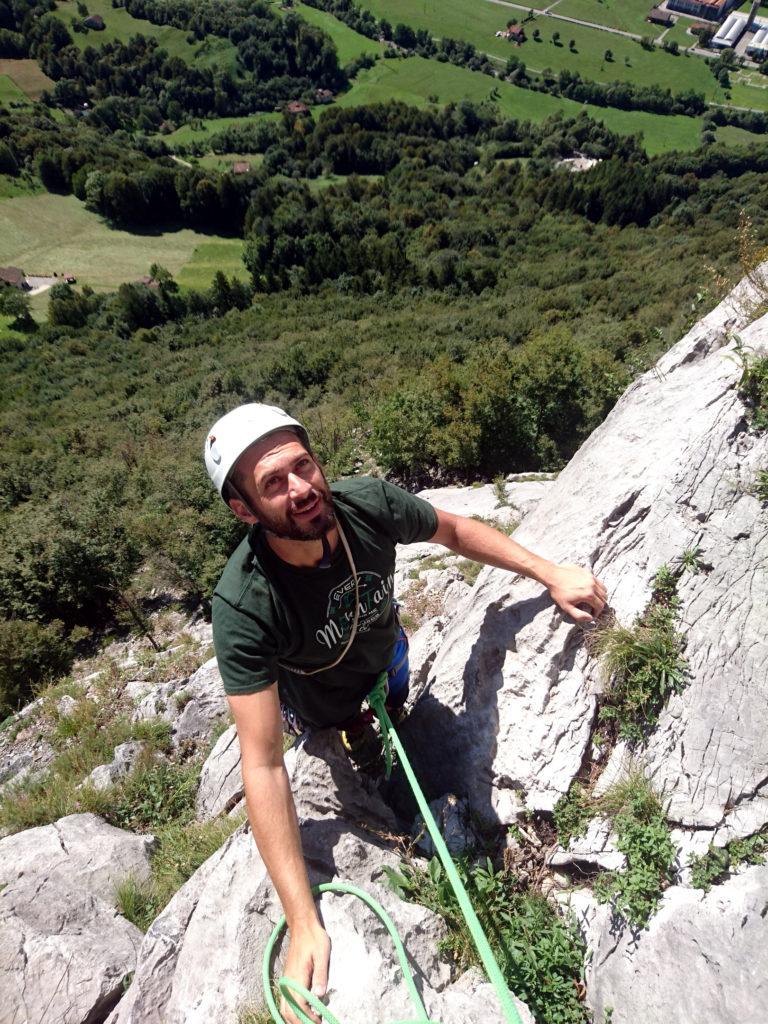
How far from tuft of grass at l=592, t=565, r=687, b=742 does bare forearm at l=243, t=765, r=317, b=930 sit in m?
2.08

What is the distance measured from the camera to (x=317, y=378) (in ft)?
121

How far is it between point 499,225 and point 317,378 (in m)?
53.0

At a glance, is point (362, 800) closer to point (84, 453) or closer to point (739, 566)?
point (739, 566)

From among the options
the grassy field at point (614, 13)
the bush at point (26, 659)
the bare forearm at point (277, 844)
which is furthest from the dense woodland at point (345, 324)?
the grassy field at point (614, 13)

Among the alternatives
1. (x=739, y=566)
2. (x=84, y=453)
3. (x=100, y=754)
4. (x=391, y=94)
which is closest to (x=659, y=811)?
(x=739, y=566)

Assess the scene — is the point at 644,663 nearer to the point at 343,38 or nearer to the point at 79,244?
the point at 79,244

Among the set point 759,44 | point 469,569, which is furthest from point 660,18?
point 469,569

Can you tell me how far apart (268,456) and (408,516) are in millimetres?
1039

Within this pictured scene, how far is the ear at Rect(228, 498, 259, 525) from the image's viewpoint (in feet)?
10.2

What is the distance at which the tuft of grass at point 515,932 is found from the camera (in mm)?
3141

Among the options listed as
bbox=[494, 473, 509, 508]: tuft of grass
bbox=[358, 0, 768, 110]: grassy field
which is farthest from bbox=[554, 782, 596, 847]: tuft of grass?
bbox=[358, 0, 768, 110]: grassy field

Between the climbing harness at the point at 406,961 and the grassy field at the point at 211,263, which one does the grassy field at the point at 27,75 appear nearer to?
the grassy field at the point at 211,263

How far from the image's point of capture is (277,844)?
9.33 feet

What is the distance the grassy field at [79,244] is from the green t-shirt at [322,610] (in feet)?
265
